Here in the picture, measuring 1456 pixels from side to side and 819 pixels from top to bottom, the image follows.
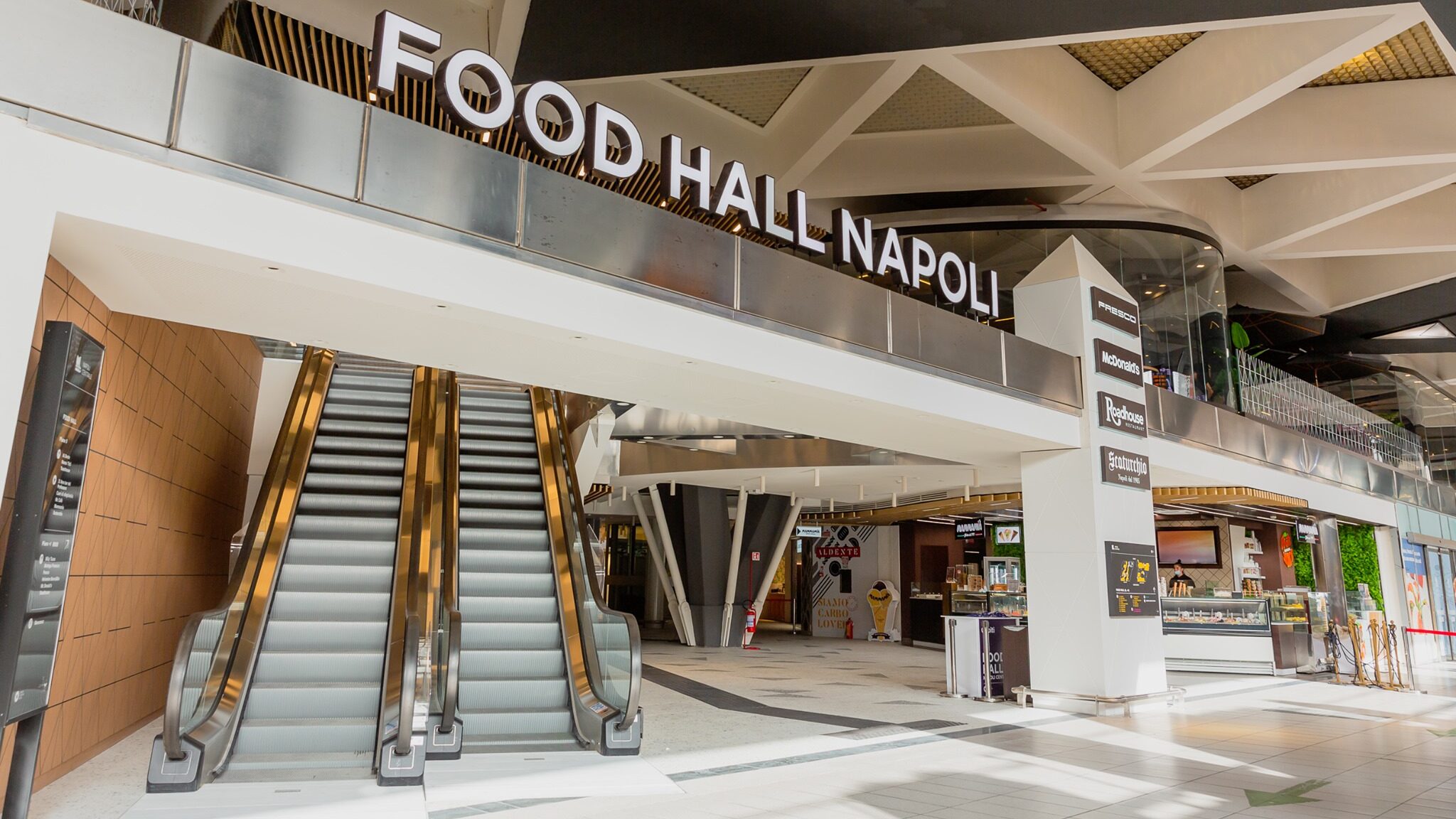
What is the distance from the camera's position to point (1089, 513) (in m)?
9.81

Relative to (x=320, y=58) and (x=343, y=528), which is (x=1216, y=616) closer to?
(x=343, y=528)

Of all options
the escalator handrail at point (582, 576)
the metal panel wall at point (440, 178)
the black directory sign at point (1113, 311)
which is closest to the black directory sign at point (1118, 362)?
the black directory sign at point (1113, 311)

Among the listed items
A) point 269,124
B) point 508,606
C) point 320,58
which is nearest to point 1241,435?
point 508,606

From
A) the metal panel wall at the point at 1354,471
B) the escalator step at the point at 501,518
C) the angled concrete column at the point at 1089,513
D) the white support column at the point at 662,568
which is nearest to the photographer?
the escalator step at the point at 501,518

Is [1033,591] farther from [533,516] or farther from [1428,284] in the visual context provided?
[1428,284]

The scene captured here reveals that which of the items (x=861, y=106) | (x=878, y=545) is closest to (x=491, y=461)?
(x=861, y=106)

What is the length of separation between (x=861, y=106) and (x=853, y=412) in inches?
179

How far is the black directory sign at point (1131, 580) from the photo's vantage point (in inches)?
382

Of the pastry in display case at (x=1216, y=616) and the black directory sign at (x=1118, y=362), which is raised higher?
the black directory sign at (x=1118, y=362)

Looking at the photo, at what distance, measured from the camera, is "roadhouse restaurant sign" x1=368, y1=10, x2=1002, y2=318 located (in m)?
5.95

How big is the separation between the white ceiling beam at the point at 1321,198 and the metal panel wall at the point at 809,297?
358 inches

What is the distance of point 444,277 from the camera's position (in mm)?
5387

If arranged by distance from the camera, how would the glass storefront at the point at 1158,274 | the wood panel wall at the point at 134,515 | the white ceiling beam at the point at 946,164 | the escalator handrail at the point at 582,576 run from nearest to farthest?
the wood panel wall at the point at 134,515
the escalator handrail at the point at 582,576
the white ceiling beam at the point at 946,164
the glass storefront at the point at 1158,274

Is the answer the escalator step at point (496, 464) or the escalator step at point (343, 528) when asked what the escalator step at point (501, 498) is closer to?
the escalator step at point (496, 464)
